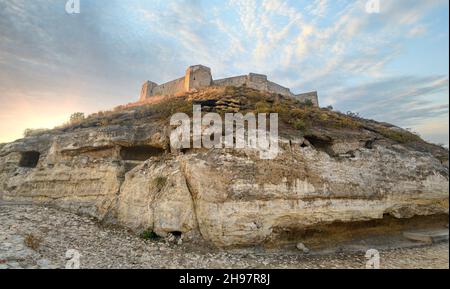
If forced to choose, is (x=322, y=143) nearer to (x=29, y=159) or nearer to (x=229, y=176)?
(x=229, y=176)

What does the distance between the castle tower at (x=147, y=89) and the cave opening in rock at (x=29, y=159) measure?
36.9ft

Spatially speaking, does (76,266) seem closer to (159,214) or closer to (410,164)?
(159,214)

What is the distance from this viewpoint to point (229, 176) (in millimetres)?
7191

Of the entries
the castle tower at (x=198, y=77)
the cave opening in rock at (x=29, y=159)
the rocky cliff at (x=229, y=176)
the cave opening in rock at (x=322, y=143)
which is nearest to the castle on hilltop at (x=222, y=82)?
the castle tower at (x=198, y=77)

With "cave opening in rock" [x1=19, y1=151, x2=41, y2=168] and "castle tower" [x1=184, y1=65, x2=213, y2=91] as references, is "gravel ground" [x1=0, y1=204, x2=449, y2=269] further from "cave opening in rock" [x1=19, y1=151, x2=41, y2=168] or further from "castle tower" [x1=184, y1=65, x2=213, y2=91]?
"castle tower" [x1=184, y1=65, x2=213, y2=91]

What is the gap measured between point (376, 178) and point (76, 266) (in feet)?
32.3

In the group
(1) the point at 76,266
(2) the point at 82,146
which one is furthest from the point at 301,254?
(2) the point at 82,146

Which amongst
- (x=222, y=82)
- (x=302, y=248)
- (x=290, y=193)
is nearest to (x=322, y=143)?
(x=290, y=193)

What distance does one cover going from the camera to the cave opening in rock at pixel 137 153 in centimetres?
1036

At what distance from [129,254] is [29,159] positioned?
9.86m

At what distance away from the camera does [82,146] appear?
410 inches

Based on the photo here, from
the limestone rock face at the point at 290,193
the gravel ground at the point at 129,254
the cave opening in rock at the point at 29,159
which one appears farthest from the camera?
the cave opening in rock at the point at 29,159

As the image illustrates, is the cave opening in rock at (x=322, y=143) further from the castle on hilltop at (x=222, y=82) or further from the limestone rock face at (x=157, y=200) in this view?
the castle on hilltop at (x=222, y=82)

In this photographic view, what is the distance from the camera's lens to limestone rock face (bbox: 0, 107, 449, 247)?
23.1 ft
